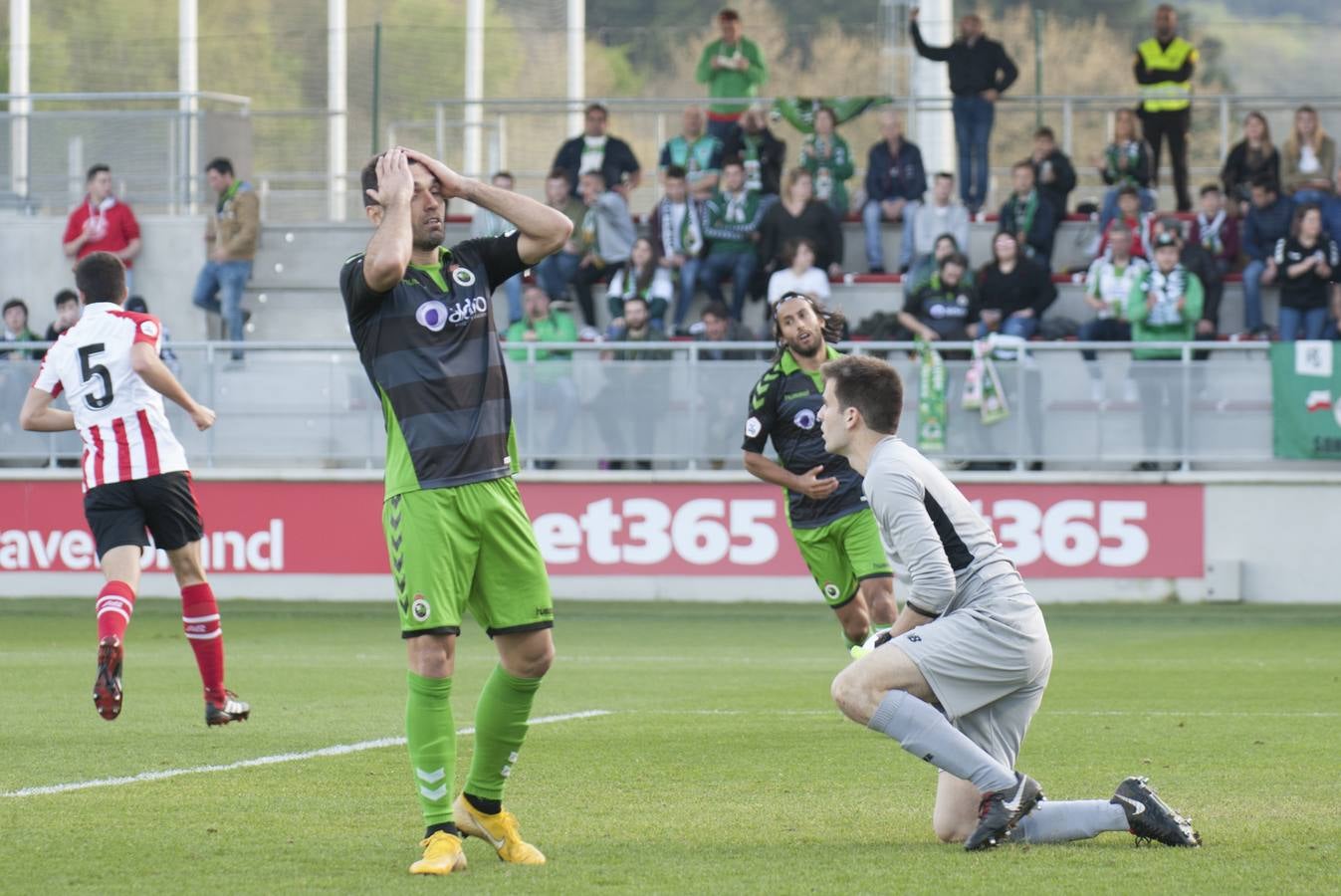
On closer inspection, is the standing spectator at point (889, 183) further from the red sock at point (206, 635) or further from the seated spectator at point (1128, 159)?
the red sock at point (206, 635)

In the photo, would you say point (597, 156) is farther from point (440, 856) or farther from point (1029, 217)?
point (440, 856)

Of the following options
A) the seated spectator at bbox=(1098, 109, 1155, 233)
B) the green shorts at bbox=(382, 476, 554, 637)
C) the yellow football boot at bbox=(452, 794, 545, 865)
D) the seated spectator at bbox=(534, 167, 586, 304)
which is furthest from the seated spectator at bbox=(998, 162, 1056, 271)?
the yellow football boot at bbox=(452, 794, 545, 865)

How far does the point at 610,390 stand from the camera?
63.4ft

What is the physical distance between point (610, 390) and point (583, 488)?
1.00 meters

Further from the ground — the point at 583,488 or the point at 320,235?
the point at 320,235

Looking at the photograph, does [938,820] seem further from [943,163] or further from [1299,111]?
[943,163]

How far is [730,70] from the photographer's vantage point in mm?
23844

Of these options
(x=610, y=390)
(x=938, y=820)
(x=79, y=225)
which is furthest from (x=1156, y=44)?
(x=938, y=820)

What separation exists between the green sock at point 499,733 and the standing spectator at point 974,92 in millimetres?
17169

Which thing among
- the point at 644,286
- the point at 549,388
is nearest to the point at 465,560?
the point at 549,388

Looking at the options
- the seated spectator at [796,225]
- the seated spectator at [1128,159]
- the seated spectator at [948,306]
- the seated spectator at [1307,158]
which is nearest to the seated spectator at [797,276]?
the seated spectator at [796,225]

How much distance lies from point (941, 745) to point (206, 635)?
4.54 metres

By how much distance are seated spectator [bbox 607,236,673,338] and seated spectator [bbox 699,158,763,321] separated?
487 millimetres

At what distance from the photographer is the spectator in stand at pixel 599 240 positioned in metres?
22.0
